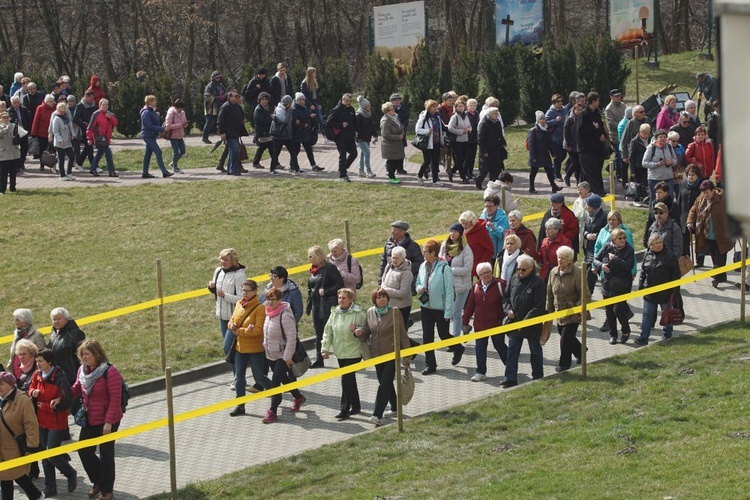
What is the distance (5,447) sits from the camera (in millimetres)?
12602

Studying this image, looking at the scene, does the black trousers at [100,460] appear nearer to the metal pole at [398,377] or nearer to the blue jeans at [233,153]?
the metal pole at [398,377]

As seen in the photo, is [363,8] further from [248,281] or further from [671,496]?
[671,496]

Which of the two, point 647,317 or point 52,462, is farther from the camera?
point 647,317

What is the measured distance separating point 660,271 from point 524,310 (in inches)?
89.4

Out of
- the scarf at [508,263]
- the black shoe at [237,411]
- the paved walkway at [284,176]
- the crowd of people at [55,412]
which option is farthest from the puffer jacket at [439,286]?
the paved walkway at [284,176]

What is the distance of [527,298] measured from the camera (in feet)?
50.9

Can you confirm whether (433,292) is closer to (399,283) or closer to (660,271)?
(399,283)

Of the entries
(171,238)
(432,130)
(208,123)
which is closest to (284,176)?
(432,130)

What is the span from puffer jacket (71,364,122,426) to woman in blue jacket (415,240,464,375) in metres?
4.67

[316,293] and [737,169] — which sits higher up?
[737,169]

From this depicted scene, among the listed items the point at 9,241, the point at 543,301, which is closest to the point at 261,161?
the point at 9,241

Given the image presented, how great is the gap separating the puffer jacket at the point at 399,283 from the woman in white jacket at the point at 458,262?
0.77 metres

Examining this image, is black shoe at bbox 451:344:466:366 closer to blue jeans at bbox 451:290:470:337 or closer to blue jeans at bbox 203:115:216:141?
blue jeans at bbox 451:290:470:337

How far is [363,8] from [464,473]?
43.8 meters
